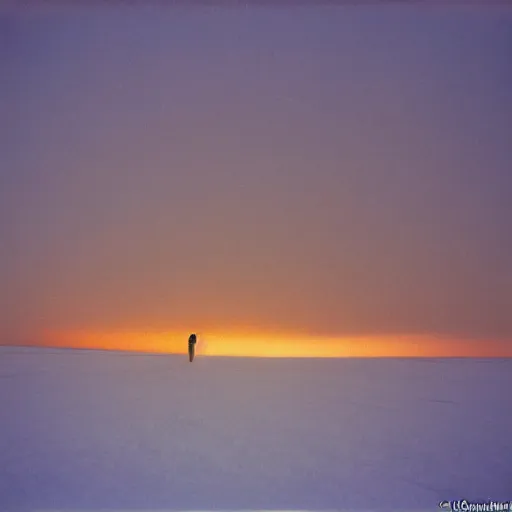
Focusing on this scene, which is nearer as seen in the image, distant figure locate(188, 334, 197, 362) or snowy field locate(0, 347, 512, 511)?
snowy field locate(0, 347, 512, 511)

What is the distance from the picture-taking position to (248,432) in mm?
1857

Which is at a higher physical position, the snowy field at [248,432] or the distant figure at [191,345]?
the distant figure at [191,345]

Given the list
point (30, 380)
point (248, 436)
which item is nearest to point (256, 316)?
point (248, 436)

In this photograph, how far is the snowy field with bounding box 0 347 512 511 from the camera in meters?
1.50

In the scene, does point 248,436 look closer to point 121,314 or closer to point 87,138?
point 121,314

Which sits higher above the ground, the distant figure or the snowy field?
the distant figure

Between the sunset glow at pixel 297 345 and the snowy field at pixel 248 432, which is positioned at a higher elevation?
the sunset glow at pixel 297 345

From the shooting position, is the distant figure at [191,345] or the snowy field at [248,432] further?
the distant figure at [191,345]

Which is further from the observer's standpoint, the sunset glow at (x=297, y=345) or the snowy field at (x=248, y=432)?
the sunset glow at (x=297, y=345)

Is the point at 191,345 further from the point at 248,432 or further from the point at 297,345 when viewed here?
the point at 248,432

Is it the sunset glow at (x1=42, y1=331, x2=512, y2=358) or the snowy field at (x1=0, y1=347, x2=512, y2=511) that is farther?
the sunset glow at (x1=42, y1=331, x2=512, y2=358)

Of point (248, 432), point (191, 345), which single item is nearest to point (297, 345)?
point (191, 345)

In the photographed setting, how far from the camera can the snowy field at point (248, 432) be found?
1.50 meters

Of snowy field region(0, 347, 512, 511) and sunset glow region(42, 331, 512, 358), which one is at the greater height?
sunset glow region(42, 331, 512, 358)
